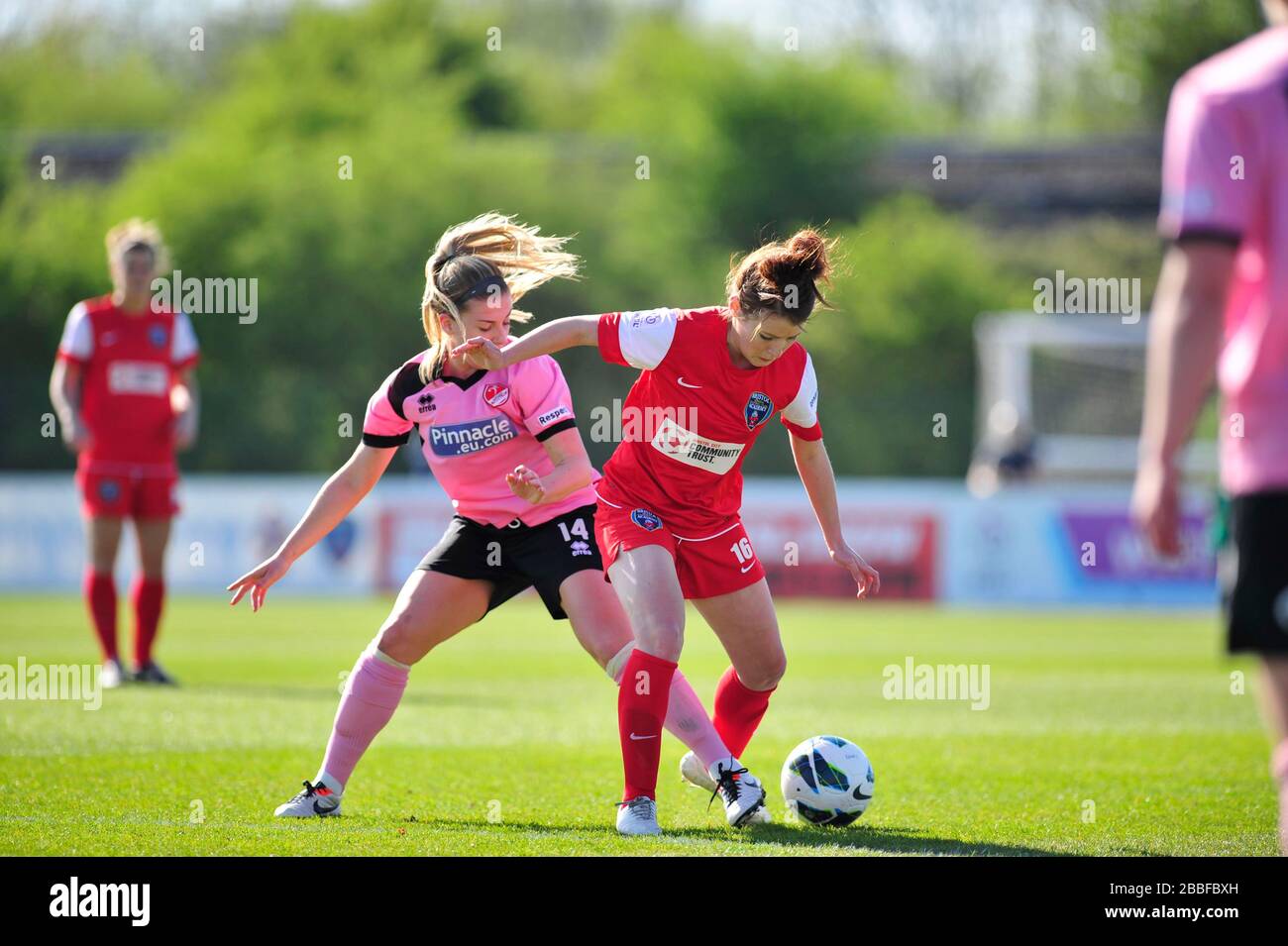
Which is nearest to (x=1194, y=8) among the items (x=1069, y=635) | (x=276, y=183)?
(x=276, y=183)

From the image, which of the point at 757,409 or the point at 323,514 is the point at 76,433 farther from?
the point at 757,409

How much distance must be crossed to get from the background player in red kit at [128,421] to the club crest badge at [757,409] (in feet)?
19.6

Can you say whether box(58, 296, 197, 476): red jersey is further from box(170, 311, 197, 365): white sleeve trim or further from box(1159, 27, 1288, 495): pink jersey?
box(1159, 27, 1288, 495): pink jersey

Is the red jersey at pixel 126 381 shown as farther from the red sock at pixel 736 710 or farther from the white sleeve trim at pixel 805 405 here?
the white sleeve trim at pixel 805 405

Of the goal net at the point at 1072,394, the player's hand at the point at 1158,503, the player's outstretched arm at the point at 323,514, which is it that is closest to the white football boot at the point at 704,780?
the player's outstretched arm at the point at 323,514

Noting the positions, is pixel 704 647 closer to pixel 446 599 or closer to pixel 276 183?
pixel 446 599

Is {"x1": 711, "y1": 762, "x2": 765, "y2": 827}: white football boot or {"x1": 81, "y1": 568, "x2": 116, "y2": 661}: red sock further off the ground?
{"x1": 81, "y1": 568, "x2": 116, "y2": 661}: red sock

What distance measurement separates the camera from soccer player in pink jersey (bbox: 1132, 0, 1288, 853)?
3439 mm

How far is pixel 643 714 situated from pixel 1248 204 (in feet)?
10.0

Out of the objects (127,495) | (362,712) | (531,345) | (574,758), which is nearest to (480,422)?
(531,345)

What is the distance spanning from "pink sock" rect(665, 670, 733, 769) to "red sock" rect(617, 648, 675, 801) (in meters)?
0.33

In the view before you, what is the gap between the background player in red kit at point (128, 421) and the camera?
1093 cm

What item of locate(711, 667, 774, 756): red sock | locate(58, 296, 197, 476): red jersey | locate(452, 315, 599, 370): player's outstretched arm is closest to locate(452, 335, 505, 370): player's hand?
locate(452, 315, 599, 370): player's outstretched arm
